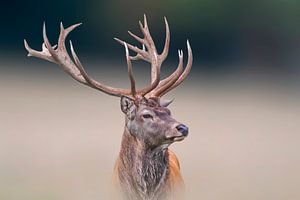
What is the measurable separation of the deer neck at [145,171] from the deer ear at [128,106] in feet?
0.42

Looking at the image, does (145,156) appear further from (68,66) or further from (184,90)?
(184,90)

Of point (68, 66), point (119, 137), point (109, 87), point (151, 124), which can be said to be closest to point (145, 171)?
point (151, 124)

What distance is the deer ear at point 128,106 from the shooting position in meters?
5.67

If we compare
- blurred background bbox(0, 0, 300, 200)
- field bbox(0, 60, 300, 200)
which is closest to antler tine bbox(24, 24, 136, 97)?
field bbox(0, 60, 300, 200)

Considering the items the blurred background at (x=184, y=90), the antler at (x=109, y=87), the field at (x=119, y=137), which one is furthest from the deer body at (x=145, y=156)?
the blurred background at (x=184, y=90)

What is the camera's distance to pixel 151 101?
224 inches

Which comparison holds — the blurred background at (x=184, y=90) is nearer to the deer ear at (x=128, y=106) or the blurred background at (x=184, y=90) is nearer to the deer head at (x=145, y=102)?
the deer head at (x=145, y=102)

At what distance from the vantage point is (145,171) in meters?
5.66

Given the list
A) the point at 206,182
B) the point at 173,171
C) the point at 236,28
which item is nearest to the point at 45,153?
the point at 206,182

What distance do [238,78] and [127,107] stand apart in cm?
756

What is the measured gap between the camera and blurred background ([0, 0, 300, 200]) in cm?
869

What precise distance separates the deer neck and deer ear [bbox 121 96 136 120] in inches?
5.0

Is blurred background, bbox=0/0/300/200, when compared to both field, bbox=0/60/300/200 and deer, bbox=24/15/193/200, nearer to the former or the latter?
field, bbox=0/60/300/200

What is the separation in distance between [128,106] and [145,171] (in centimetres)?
36
